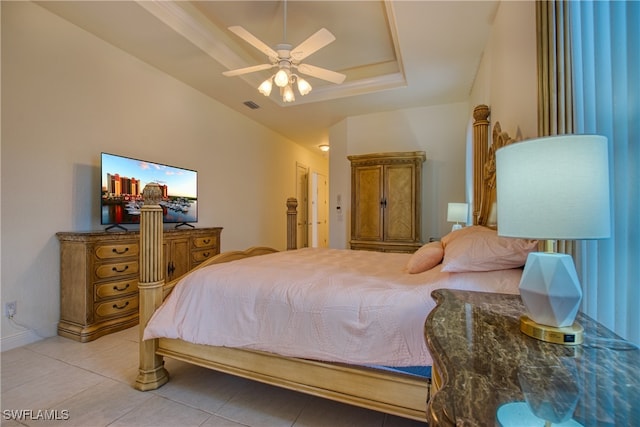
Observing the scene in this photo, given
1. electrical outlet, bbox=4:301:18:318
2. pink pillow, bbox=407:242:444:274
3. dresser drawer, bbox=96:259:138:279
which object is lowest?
electrical outlet, bbox=4:301:18:318

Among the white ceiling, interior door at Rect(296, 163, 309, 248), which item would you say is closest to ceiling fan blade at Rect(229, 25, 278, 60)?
the white ceiling

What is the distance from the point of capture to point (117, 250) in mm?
2727

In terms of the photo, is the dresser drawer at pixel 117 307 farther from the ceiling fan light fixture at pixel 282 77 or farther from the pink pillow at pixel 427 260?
the pink pillow at pixel 427 260

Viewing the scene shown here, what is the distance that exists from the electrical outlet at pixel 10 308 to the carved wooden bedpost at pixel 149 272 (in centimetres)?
145

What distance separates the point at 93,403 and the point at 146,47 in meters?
3.16

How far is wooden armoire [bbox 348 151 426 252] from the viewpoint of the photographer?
4.22 m

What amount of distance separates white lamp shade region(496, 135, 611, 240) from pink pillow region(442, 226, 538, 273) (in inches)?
22.9

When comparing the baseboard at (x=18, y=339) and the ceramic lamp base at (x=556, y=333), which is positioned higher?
the ceramic lamp base at (x=556, y=333)

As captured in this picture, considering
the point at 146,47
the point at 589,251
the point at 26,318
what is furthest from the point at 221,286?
the point at 146,47

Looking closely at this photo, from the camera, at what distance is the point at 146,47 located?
121 inches

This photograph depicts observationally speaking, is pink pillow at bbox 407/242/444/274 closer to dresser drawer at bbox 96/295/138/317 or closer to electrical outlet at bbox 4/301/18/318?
dresser drawer at bbox 96/295/138/317

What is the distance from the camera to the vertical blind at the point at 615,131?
864 millimetres

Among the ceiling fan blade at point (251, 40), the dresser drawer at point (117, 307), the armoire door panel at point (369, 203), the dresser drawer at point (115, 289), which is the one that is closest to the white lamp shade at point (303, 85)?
the ceiling fan blade at point (251, 40)

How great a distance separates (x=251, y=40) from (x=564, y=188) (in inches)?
98.8
